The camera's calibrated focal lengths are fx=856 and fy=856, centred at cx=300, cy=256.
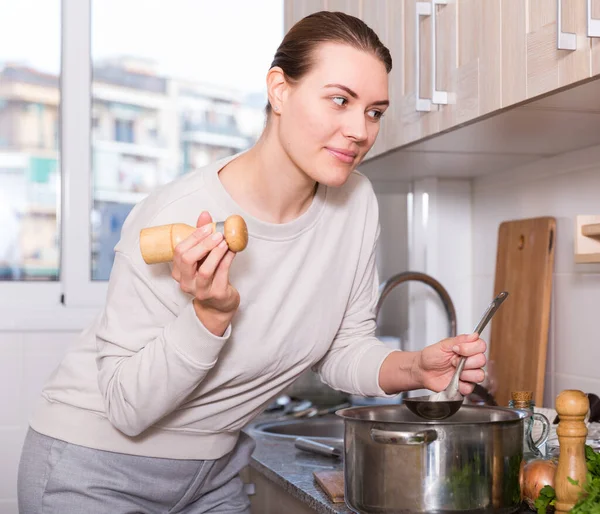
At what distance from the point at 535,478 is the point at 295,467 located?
507mm

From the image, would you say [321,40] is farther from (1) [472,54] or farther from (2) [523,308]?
(2) [523,308]

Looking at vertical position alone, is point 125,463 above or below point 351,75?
below

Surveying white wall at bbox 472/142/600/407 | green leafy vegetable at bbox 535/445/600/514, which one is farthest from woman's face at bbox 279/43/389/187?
white wall at bbox 472/142/600/407

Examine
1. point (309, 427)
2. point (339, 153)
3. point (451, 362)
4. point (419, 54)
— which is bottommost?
point (309, 427)

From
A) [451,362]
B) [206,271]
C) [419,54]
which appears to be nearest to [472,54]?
[419,54]

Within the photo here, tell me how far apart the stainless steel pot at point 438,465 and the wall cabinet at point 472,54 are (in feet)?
1.36

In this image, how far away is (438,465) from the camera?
931 mm

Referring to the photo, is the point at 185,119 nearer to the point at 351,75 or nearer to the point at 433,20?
the point at 433,20

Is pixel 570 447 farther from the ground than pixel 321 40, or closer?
closer

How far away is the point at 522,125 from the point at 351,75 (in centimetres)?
36

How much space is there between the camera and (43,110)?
8.14ft

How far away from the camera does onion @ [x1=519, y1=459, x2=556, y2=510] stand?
103cm

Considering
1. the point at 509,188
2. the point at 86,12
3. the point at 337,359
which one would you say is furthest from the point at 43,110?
the point at 337,359

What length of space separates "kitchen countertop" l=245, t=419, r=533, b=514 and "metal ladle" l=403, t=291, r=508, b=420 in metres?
0.15
